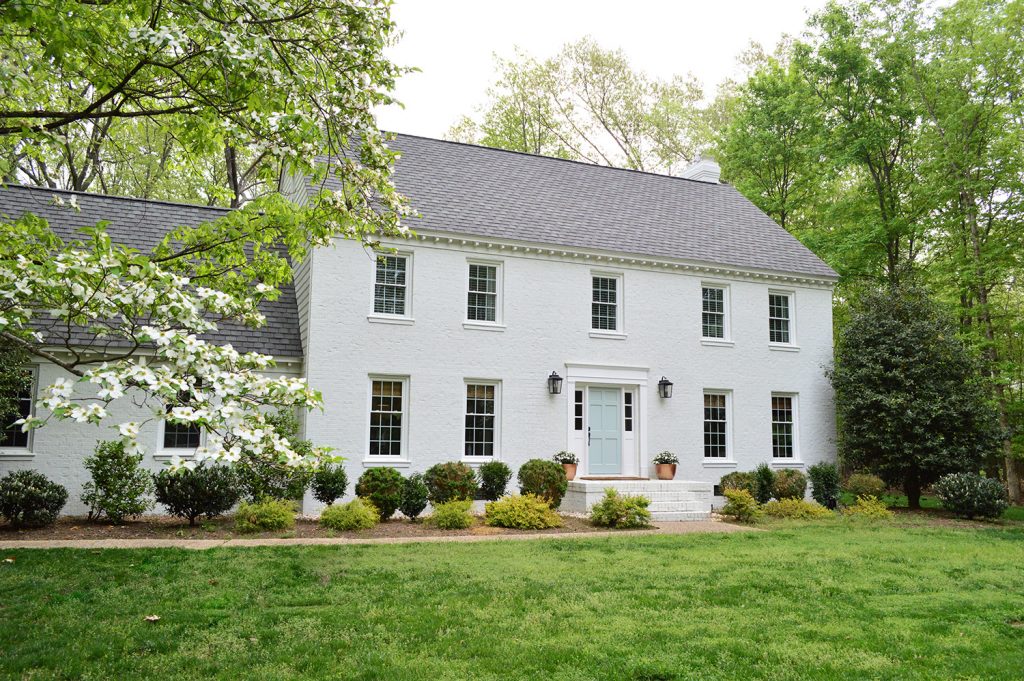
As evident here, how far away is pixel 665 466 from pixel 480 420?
186 inches

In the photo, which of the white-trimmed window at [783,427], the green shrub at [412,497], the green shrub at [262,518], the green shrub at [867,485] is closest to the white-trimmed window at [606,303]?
the white-trimmed window at [783,427]

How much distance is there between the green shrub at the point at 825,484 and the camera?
18.8m

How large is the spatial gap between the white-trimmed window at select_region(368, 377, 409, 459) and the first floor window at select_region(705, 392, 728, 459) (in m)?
8.22

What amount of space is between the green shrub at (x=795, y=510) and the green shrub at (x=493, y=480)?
5.65 metres

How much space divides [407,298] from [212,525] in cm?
651

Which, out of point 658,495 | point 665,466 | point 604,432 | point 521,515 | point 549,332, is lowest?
point 521,515

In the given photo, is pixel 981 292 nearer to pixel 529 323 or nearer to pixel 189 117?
Answer: pixel 529 323

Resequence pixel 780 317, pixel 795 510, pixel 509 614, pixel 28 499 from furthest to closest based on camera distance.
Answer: pixel 780 317 < pixel 795 510 < pixel 28 499 < pixel 509 614

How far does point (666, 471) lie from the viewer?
59.8 feet

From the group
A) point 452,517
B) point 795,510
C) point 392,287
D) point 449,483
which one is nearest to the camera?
point 452,517

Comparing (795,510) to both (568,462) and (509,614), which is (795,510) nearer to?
(568,462)

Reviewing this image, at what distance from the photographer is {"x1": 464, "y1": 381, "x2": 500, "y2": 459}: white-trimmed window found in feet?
57.1

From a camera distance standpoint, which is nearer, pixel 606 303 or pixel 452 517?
pixel 452 517

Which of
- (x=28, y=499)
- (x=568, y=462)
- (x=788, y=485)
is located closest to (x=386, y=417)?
(x=568, y=462)
